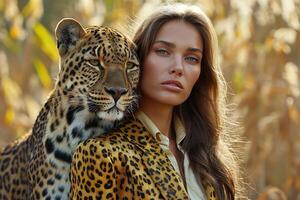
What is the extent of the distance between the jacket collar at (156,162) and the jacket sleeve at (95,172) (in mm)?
220

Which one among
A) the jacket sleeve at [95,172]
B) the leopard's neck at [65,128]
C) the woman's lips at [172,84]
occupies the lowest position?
the jacket sleeve at [95,172]

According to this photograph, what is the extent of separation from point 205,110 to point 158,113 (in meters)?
0.36

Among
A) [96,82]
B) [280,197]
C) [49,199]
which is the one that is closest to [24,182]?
[49,199]

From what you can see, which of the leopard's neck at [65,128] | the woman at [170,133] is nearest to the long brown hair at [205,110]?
the woman at [170,133]

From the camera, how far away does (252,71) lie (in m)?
6.13

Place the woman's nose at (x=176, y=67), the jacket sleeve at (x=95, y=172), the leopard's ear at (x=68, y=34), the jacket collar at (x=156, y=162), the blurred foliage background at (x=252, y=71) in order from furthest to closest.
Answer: the blurred foliage background at (x=252, y=71) → the leopard's ear at (x=68, y=34) → the woman's nose at (x=176, y=67) → the jacket collar at (x=156, y=162) → the jacket sleeve at (x=95, y=172)

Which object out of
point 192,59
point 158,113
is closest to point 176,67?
point 192,59

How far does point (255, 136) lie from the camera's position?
5.94 m

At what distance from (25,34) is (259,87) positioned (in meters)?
1.98

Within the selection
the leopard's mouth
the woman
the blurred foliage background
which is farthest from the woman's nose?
the blurred foliage background

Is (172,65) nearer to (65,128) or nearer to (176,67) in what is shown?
(176,67)

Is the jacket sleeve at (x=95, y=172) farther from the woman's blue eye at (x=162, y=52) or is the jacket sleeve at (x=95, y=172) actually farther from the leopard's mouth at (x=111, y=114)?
the woman's blue eye at (x=162, y=52)

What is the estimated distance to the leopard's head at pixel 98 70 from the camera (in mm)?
3479

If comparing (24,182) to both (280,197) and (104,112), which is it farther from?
(280,197)
